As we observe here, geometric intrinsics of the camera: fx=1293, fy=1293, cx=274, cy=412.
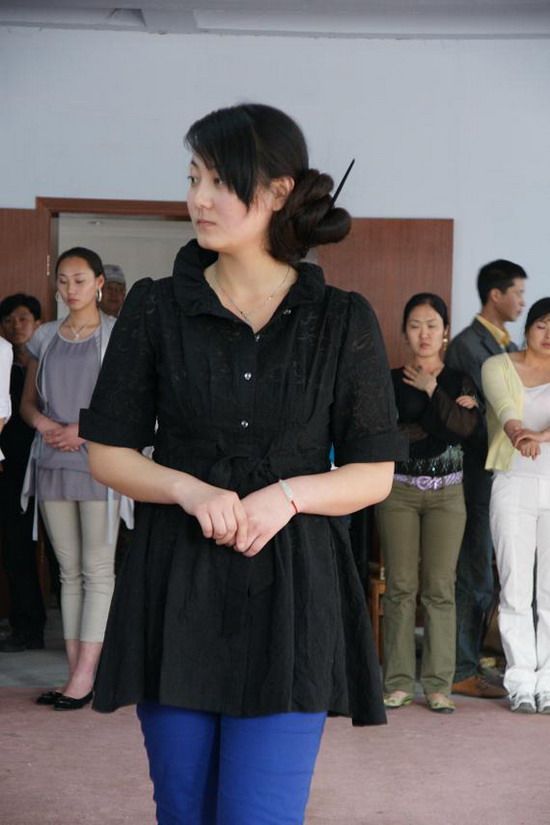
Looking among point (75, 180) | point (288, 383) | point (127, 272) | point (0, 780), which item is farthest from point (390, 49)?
point (127, 272)

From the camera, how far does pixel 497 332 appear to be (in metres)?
5.56

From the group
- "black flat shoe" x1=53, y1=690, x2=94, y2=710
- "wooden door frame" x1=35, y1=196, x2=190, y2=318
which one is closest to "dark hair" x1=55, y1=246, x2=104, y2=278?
"black flat shoe" x1=53, y1=690, x2=94, y2=710

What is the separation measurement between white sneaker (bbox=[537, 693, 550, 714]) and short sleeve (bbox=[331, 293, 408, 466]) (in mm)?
3193

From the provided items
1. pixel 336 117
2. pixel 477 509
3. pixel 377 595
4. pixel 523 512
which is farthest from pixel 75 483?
pixel 336 117

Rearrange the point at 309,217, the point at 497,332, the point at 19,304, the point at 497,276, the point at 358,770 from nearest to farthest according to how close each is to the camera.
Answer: the point at 309,217 → the point at 358,770 → the point at 497,332 → the point at 497,276 → the point at 19,304

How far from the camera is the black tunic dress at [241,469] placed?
5.52 ft

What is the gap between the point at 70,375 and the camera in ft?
14.8

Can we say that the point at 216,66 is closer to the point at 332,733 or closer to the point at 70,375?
the point at 70,375

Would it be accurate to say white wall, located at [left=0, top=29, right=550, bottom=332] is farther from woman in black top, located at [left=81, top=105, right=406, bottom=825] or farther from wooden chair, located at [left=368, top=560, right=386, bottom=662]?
woman in black top, located at [left=81, top=105, right=406, bottom=825]

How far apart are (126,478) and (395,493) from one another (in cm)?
306

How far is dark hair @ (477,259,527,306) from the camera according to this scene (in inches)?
224

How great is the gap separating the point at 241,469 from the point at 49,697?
3120 mm

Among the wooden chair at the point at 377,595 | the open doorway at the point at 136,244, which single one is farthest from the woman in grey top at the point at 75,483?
the open doorway at the point at 136,244

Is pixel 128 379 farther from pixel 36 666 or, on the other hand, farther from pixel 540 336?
pixel 36 666
